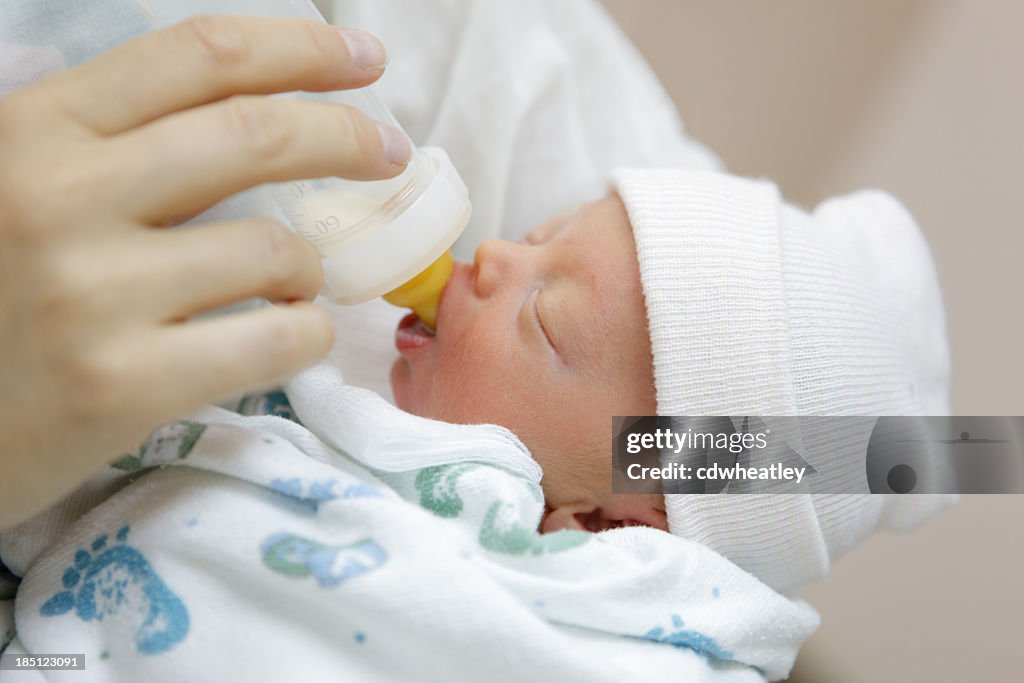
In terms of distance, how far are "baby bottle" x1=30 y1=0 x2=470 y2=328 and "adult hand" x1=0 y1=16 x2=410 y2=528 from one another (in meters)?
0.13

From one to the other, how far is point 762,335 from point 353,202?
41cm

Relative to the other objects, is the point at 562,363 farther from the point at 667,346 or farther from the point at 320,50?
the point at 320,50

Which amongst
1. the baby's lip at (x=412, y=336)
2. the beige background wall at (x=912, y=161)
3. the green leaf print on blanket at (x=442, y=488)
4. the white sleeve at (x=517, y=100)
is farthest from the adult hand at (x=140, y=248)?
the beige background wall at (x=912, y=161)

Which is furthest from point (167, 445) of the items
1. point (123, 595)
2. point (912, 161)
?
point (912, 161)

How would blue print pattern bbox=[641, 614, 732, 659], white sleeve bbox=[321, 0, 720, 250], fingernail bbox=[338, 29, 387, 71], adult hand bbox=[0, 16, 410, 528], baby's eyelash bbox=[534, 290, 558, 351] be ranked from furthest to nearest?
white sleeve bbox=[321, 0, 720, 250], baby's eyelash bbox=[534, 290, 558, 351], blue print pattern bbox=[641, 614, 732, 659], fingernail bbox=[338, 29, 387, 71], adult hand bbox=[0, 16, 410, 528]

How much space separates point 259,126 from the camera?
1.80 feet

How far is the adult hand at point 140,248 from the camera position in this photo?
0.50 meters

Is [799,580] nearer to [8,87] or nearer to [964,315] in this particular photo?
[964,315]

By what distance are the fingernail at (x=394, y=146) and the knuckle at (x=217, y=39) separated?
0.37 ft

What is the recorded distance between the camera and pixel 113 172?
51cm

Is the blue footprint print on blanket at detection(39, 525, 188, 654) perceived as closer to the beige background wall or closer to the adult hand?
the adult hand

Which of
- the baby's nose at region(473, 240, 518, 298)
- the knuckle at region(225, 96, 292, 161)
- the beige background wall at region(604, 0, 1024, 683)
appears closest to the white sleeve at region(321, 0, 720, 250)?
the baby's nose at region(473, 240, 518, 298)

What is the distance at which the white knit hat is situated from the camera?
814 mm

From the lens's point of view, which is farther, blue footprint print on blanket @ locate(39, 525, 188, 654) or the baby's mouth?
the baby's mouth
